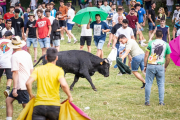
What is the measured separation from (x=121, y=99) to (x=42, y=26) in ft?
19.4

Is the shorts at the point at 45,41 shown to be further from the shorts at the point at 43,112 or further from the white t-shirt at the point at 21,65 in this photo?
the shorts at the point at 43,112

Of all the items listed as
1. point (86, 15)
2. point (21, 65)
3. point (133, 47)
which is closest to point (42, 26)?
point (86, 15)

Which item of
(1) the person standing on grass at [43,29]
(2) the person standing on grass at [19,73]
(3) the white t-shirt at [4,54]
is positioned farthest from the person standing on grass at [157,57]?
(1) the person standing on grass at [43,29]

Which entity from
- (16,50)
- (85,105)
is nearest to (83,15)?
(85,105)

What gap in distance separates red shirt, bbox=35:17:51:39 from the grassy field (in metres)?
2.27

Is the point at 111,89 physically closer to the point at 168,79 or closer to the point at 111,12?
the point at 168,79

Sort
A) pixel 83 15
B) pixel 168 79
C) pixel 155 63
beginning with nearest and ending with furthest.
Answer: pixel 155 63
pixel 168 79
pixel 83 15

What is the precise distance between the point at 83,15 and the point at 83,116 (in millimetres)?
7653

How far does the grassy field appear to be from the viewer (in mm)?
7656

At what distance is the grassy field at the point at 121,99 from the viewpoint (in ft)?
25.1

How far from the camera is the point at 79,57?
1007cm

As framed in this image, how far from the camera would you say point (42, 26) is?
539 inches

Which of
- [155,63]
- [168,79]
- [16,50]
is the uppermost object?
[16,50]

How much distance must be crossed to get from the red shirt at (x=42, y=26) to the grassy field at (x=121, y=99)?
2.27m
